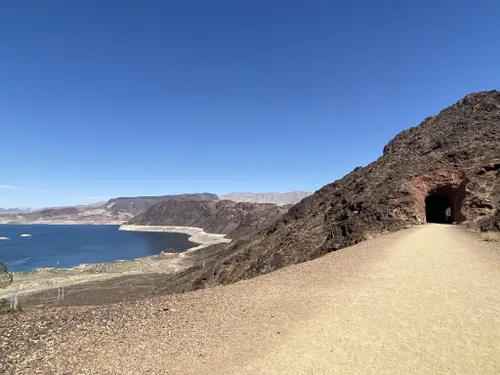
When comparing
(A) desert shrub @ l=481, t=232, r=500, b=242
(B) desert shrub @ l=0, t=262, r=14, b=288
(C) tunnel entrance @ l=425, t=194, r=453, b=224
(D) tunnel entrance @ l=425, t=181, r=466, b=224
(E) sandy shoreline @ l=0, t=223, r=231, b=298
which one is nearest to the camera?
(A) desert shrub @ l=481, t=232, r=500, b=242

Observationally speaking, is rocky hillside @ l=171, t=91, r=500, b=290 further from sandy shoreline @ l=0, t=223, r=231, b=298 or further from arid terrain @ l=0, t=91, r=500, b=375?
sandy shoreline @ l=0, t=223, r=231, b=298

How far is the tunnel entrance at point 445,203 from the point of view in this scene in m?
22.4

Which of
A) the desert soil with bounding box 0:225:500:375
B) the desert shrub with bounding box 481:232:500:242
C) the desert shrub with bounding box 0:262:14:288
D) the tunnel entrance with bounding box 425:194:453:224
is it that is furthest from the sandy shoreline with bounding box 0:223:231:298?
the desert shrub with bounding box 481:232:500:242

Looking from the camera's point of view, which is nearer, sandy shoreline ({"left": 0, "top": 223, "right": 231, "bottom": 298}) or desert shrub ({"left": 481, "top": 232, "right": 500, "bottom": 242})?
desert shrub ({"left": 481, "top": 232, "right": 500, "bottom": 242})

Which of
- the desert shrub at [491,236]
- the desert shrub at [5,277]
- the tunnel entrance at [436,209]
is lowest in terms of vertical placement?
the desert shrub at [5,277]

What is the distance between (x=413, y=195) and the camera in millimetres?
23062

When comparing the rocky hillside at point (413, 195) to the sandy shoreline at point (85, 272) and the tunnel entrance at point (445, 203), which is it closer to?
the tunnel entrance at point (445, 203)

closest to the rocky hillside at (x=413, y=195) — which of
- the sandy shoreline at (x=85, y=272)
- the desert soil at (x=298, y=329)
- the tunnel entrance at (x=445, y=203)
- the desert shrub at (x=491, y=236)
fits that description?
the tunnel entrance at (x=445, y=203)

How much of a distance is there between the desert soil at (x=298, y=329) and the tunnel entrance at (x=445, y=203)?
9.91 metres

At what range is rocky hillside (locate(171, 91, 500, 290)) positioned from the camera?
21.6 metres

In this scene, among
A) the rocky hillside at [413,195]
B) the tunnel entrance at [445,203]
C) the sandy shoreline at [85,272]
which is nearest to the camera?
the rocky hillside at [413,195]

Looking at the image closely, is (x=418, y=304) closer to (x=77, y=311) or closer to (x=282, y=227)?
(x=77, y=311)

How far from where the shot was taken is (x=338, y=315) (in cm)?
941

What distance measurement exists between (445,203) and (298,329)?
25.4 metres
